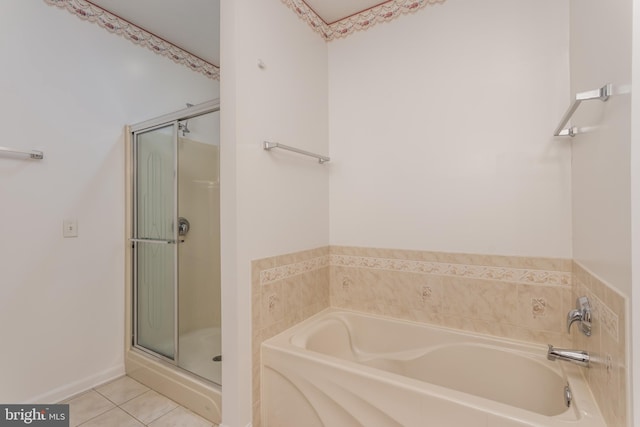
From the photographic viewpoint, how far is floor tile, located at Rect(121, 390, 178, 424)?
1.58m

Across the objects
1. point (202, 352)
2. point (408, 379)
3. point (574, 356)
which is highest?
point (574, 356)

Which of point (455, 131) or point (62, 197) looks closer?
point (455, 131)

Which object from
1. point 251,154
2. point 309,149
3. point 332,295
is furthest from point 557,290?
point 251,154

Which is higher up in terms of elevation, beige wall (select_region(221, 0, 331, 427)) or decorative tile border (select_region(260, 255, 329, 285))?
beige wall (select_region(221, 0, 331, 427))

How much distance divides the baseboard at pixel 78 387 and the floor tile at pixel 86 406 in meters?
0.05

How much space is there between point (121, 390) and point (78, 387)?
26 cm

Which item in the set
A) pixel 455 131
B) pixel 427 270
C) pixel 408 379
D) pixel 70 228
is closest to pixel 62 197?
pixel 70 228

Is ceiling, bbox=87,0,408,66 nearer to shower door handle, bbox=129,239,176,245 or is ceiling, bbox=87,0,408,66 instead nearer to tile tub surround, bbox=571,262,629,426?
shower door handle, bbox=129,239,176,245

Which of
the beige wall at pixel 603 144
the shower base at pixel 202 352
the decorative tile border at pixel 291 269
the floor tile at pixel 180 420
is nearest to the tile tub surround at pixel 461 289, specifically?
the decorative tile border at pixel 291 269

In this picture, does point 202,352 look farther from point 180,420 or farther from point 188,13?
point 188,13

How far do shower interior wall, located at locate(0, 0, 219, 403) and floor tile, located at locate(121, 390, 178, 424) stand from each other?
421 millimetres

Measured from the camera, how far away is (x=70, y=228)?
5.97 ft

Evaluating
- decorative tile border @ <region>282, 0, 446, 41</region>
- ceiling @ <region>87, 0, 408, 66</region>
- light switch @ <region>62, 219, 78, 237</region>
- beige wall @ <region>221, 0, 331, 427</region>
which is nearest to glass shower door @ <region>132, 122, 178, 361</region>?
light switch @ <region>62, 219, 78, 237</region>

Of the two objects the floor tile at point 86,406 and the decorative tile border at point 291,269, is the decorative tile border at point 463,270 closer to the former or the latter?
Answer: the decorative tile border at point 291,269
